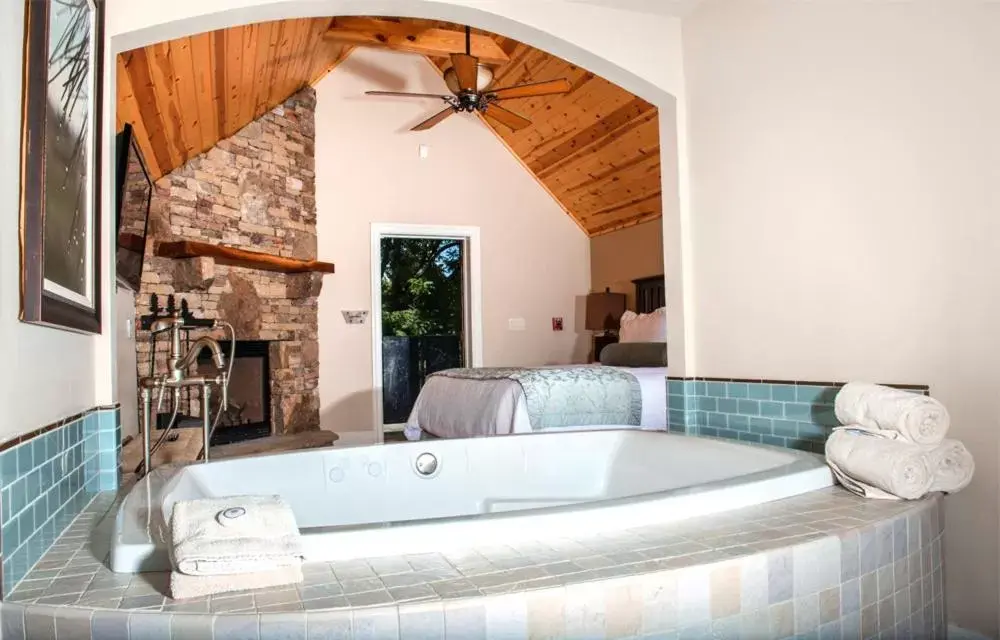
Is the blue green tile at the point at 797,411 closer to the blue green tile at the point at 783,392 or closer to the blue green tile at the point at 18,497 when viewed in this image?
the blue green tile at the point at 783,392

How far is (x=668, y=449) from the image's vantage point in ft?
8.11

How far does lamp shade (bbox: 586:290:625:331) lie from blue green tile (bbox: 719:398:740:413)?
396 centimetres

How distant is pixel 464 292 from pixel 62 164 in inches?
218

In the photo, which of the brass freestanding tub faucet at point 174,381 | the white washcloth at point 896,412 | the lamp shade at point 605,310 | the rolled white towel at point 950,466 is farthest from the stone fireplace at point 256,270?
the rolled white towel at point 950,466

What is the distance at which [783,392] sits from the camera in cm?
237

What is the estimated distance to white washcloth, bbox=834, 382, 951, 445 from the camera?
1.71 metres

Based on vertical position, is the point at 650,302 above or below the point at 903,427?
above

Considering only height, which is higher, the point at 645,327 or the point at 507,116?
the point at 507,116

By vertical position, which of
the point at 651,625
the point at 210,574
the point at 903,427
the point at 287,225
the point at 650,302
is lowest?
the point at 651,625

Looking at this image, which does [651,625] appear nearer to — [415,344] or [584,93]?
[584,93]

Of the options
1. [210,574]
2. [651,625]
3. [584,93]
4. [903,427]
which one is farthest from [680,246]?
[584,93]

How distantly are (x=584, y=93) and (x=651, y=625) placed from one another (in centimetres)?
513

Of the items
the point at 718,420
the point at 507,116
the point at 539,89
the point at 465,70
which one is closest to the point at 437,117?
the point at 507,116

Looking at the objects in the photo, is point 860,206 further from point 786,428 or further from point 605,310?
point 605,310
